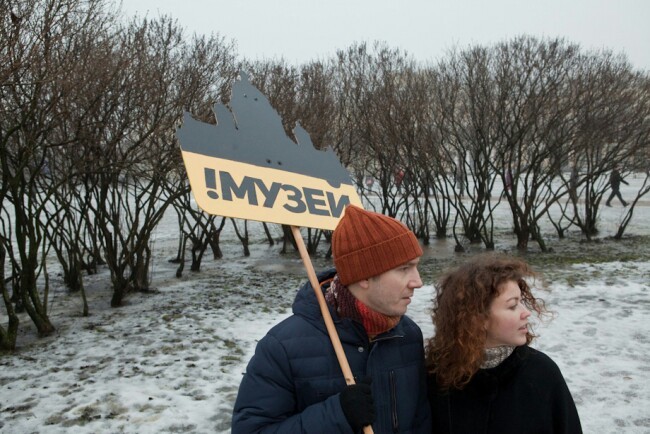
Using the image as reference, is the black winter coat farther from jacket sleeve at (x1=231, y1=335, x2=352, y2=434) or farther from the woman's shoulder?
jacket sleeve at (x1=231, y1=335, x2=352, y2=434)

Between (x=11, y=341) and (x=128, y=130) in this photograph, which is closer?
(x=11, y=341)

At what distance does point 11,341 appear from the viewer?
6.41 metres

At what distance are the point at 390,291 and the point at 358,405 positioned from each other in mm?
375

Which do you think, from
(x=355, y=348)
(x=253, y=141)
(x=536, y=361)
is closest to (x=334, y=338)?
(x=355, y=348)

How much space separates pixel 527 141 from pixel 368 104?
3.92 meters

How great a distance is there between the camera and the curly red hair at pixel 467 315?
1.87 metres

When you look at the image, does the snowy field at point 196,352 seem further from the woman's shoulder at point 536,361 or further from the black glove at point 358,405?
the black glove at point 358,405

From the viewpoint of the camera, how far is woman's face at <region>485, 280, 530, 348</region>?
1877mm

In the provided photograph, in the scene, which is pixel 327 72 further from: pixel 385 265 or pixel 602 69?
pixel 385 265

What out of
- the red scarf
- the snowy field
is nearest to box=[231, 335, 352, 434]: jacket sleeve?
the red scarf

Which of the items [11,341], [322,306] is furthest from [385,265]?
[11,341]

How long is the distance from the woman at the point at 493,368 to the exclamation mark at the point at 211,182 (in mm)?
922

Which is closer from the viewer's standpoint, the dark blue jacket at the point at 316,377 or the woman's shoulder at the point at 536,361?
the dark blue jacket at the point at 316,377

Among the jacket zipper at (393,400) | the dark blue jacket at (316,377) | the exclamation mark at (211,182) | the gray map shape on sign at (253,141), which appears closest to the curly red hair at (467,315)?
the dark blue jacket at (316,377)
